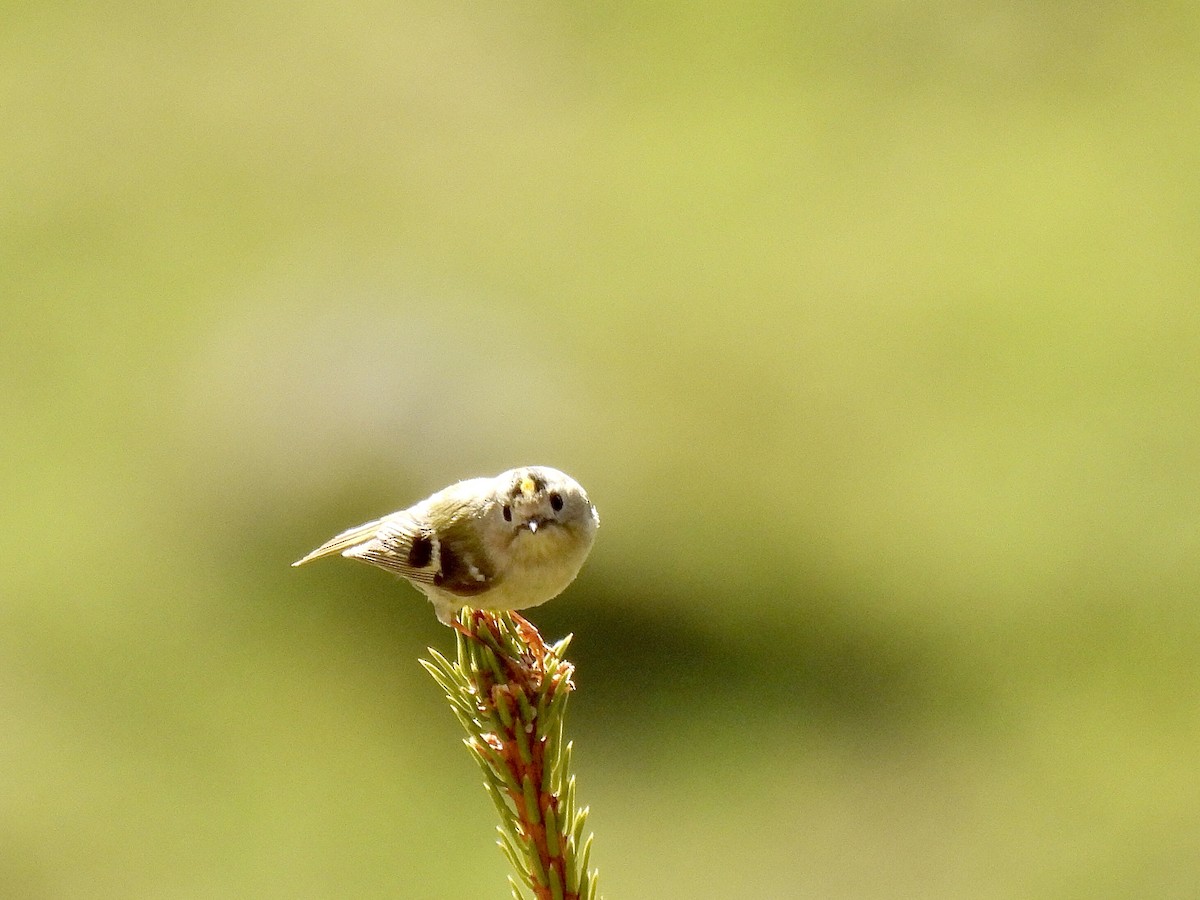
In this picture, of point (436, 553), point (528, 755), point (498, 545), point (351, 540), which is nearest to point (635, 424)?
point (351, 540)

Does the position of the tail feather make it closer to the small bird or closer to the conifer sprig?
the small bird

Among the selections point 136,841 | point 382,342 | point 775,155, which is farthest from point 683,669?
point 775,155

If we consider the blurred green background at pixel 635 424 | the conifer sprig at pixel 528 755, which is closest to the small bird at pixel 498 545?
the conifer sprig at pixel 528 755

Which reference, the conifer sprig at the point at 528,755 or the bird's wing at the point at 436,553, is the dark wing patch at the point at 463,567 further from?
the conifer sprig at the point at 528,755

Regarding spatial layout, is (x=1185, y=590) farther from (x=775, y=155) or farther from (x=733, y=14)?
(x=733, y=14)

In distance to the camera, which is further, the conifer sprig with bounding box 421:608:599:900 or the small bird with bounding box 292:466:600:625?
the small bird with bounding box 292:466:600:625

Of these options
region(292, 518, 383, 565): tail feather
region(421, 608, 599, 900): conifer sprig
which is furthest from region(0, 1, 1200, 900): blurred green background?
region(421, 608, 599, 900): conifer sprig
